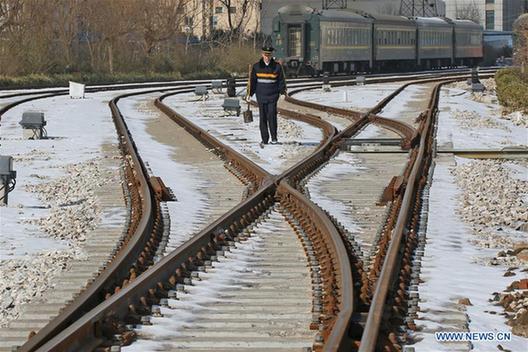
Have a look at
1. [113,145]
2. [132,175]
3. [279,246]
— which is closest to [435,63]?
[113,145]

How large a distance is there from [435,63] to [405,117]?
47.1 meters

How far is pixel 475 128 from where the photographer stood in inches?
1021

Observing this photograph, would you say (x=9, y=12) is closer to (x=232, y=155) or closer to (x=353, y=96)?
(x=353, y=96)

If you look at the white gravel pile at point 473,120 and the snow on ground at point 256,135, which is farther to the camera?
the white gravel pile at point 473,120

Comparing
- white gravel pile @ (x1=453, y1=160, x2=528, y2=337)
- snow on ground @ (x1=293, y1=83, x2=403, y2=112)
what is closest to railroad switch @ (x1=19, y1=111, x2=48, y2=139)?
white gravel pile @ (x1=453, y1=160, x2=528, y2=337)

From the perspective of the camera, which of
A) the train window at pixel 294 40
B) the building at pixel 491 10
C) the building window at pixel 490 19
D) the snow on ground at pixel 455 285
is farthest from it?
the building window at pixel 490 19

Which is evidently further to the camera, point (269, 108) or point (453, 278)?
point (269, 108)

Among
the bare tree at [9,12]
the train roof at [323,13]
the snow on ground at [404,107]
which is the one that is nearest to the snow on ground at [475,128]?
the snow on ground at [404,107]

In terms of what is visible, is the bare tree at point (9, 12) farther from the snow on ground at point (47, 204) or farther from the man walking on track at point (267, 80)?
the man walking on track at point (267, 80)

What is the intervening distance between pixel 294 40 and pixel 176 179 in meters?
42.8

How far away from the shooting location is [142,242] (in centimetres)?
963

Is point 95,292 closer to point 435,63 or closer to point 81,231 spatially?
point 81,231

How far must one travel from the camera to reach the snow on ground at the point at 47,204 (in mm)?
9156

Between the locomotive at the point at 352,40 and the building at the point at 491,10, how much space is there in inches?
2163
